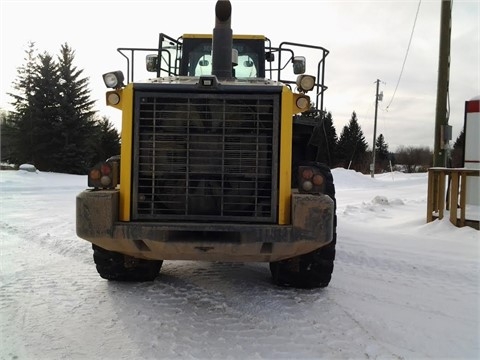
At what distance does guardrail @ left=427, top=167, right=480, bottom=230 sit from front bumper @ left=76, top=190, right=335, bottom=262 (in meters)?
5.05

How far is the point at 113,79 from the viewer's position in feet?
13.1

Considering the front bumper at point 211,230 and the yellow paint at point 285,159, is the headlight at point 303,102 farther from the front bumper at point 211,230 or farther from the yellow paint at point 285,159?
the front bumper at point 211,230

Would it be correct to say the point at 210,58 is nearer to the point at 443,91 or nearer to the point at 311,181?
the point at 311,181

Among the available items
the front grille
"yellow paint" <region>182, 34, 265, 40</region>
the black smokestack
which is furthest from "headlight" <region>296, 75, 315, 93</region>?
"yellow paint" <region>182, 34, 265, 40</region>

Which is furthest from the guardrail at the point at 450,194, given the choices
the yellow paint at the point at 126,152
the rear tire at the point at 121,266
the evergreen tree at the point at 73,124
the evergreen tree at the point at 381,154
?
the evergreen tree at the point at 381,154

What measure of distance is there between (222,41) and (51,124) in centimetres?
3008

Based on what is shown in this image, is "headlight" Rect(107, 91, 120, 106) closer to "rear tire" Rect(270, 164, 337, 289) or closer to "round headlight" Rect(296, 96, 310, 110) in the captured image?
"round headlight" Rect(296, 96, 310, 110)

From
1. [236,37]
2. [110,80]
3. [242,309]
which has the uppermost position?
[236,37]

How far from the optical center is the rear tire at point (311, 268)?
4426mm

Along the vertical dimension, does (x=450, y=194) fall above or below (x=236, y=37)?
below

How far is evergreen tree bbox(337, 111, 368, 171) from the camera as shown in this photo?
2178 inches

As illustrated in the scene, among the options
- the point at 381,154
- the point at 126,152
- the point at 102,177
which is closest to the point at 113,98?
the point at 126,152

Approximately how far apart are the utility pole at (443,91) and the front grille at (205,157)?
652cm

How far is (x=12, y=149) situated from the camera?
32.4 metres
